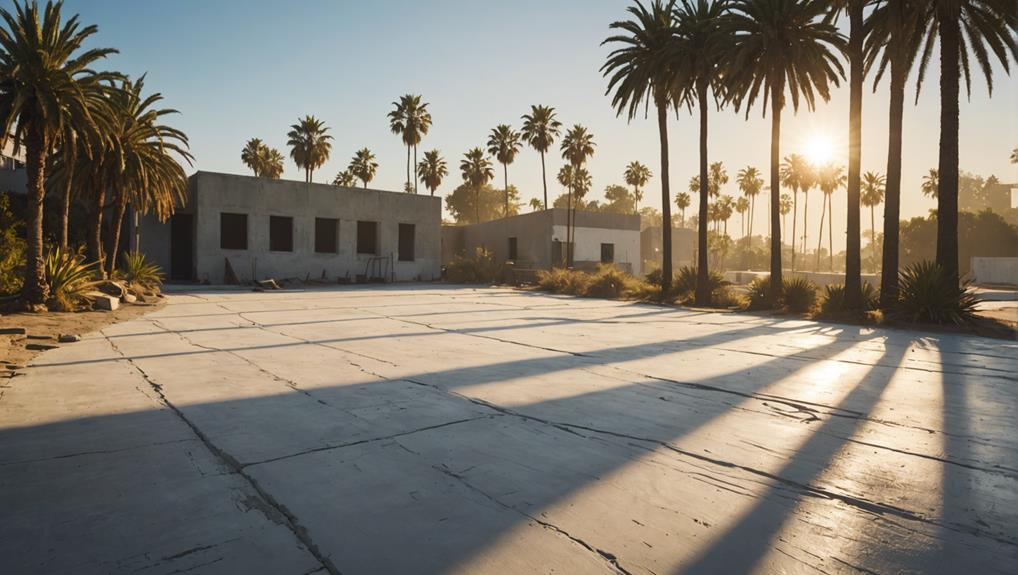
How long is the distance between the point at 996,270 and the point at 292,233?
180ft

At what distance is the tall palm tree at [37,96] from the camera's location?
12.7 m

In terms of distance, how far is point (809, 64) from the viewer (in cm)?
1903

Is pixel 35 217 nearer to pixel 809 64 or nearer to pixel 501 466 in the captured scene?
pixel 501 466

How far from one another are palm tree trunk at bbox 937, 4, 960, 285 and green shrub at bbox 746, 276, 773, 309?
5157mm

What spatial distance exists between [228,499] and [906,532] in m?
3.64

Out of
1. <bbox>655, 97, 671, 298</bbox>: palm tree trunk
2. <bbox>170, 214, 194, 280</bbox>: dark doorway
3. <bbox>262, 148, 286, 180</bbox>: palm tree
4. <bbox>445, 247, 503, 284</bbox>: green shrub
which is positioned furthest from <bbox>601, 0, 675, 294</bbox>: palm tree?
<bbox>262, 148, 286, 180</bbox>: palm tree

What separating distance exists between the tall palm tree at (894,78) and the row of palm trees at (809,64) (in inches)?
1.2

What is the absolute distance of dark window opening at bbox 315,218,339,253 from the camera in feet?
111

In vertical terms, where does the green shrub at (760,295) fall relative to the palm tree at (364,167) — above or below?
below

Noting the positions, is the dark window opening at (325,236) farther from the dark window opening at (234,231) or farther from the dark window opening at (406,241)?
the dark window opening at (406,241)

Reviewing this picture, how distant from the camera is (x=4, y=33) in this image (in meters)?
12.8

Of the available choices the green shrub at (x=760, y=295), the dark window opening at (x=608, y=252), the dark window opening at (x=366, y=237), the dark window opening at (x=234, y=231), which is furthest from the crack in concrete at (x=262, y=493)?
the dark window opening at (x=608, y=252)

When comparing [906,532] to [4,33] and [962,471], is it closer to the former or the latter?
[962,471]

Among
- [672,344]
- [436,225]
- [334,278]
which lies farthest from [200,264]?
[672,344]
